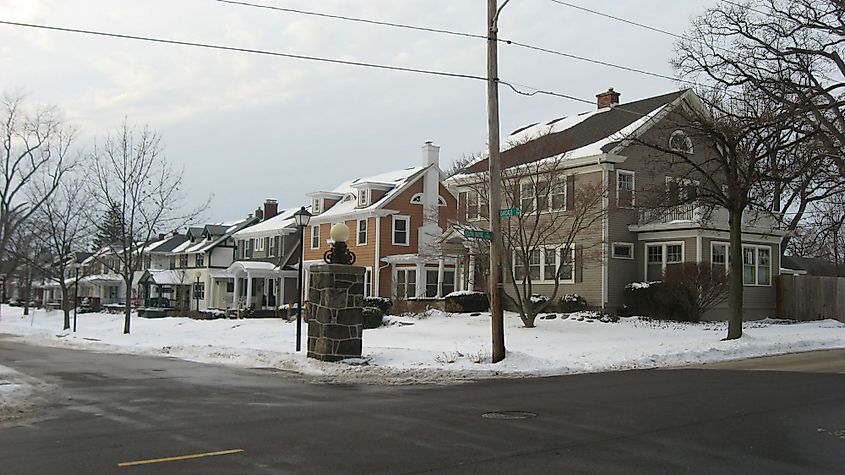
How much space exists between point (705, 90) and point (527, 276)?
338 inches

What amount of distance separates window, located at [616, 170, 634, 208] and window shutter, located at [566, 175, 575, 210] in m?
1.78

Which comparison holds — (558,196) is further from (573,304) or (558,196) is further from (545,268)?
(573,304)

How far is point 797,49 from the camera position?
2336 cm

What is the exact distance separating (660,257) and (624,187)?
3293 mm

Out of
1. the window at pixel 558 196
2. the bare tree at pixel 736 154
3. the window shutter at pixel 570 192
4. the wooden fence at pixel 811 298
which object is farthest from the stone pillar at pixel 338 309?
the wooden fence at pixel 811 298

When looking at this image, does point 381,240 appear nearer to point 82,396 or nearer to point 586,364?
point 586,364

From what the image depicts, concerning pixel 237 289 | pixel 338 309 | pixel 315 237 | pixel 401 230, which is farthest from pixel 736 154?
pixel 237 289

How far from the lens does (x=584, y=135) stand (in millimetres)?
36312

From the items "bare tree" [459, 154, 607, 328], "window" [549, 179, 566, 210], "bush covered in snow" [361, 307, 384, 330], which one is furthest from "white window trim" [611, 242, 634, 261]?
"bush covered in snow" [361, 307, 384, 330]

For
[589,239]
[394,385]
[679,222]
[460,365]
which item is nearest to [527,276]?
[589,239]

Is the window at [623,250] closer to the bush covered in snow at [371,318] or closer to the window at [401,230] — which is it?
the bush covered in snow at [371,318]

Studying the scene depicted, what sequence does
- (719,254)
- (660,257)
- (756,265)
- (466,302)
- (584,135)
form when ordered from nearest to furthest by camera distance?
(719,254) < (660,257) < (466,302) < (756,265) < (584,135)

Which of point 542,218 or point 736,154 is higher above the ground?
point 736,154

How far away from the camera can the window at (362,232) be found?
46438mm
